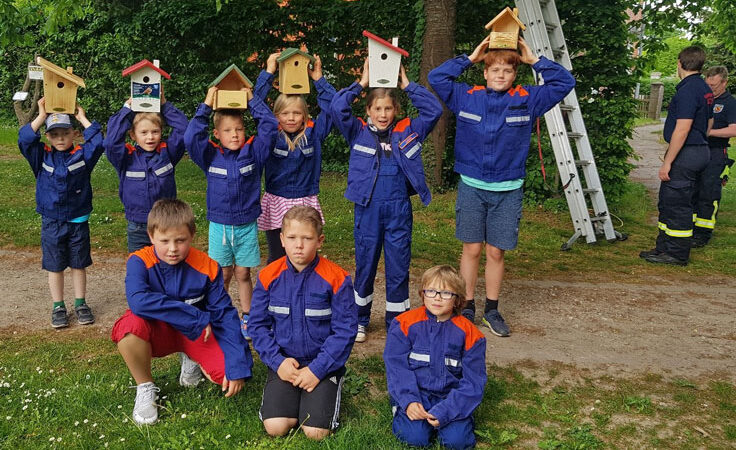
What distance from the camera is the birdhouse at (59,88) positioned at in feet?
14.2

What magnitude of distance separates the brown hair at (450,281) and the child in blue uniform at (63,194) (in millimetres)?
2874

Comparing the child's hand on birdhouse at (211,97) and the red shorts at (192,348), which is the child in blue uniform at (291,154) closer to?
the child's hand on birdhouse at (211,97)

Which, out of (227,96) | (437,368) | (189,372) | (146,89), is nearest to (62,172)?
(146,89)

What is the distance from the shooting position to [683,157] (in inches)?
263

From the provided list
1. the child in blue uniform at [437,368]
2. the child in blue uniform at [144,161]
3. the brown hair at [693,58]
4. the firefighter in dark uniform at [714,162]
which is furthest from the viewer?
the firefighter in dark uniform at [714,162]

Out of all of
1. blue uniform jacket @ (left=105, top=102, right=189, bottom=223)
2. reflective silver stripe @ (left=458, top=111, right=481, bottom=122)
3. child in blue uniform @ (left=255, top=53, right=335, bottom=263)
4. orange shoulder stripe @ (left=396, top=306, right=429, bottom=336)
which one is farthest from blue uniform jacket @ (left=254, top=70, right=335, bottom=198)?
orange shoulder stripe @ (left=396, top=306, right=429, bottom=336)

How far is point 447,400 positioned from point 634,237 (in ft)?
18.1

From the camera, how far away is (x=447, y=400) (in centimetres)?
321

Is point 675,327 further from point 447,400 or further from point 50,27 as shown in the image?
point 50,27

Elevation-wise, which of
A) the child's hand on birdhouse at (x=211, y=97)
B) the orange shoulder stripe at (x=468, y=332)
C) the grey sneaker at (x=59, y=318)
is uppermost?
the child's hand on birdhouse at (x=211, y=97)

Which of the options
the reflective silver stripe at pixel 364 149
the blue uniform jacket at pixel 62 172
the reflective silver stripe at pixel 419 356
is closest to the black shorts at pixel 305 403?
the reflective silver stripe at pixel 419 356

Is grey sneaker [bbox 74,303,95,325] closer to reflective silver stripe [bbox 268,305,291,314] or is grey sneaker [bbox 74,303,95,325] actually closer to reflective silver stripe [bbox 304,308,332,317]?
reflective silver stripe [bbox 268,305,291,314]

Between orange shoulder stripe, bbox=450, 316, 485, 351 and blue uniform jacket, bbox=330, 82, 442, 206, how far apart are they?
4.00 ft

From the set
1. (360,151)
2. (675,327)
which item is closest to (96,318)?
(360,151)
